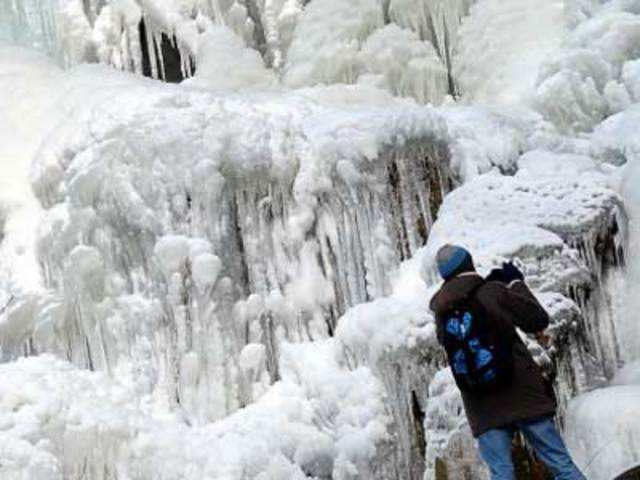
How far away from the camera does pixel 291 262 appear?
6.69 m

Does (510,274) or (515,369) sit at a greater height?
(510,274)

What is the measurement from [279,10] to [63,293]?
4.45m

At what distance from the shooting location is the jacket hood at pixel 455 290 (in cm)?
392

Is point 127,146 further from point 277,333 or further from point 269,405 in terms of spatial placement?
point 269,405

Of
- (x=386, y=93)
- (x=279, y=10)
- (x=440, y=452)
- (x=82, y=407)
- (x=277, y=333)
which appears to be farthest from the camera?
(x=279, y=10)

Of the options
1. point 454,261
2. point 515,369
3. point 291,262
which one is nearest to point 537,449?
point 515,369

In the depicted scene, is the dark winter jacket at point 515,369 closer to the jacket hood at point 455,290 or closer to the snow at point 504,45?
the jacket hood at point 455,290

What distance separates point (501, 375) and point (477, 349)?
14cm

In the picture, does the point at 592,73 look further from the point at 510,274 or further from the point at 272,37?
the point at 510,274

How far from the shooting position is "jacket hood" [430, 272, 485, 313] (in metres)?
3.92

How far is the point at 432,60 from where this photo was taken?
29.6 feet

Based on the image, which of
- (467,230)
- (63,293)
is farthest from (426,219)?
(63,293)

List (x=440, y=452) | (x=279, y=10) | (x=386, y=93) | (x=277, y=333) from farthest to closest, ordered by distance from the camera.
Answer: (x=279, y=10) → (x=386, y=93) → (x=277, y=333) → (x=440, y=452)

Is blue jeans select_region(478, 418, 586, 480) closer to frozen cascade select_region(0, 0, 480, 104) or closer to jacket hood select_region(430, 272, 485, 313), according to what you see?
jacket hood select_region(430, 272, 485, 313)
